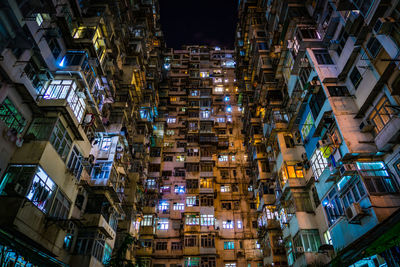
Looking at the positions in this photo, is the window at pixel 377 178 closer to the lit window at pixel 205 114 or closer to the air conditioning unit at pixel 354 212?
the air conditioning unit at pixel 354 212

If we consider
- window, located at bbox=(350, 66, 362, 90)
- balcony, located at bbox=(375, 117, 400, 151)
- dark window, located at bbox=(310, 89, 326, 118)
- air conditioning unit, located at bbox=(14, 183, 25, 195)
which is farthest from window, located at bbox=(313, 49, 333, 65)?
air conditioning unit, located at bbox=(14, 183, 25, 195)

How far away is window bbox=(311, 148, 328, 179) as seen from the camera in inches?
776

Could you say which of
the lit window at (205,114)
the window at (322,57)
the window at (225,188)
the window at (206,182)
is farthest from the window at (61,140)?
the lit window at (205,114)

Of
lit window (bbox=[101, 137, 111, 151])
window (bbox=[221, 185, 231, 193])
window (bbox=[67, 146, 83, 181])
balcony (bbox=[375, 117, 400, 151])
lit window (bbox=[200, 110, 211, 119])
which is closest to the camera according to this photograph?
balcony (bbox=[375, 117, 400, 151])

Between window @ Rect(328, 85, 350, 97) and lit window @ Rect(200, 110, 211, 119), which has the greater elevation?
lit window @ Rect(200, 110, 211, 119)

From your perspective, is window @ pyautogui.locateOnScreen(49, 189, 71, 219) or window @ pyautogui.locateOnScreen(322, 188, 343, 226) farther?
window @ pyautogui.locateOnScreen(322, 188, 343, 226)

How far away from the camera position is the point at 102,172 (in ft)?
76.6

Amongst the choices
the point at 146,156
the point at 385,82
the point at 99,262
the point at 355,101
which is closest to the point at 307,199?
the point at 355,101

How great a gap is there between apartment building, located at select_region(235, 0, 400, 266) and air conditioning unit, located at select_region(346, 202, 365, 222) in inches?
2.1

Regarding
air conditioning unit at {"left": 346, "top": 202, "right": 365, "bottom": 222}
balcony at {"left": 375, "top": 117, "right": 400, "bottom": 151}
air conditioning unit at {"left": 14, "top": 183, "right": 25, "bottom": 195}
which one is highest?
balcony at {"left": 375, "top": 117, "right": 400, "bottom": 151}

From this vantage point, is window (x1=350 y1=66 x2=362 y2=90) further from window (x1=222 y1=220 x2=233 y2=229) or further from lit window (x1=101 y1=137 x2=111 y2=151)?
window (x1=222 y1=220 x2=233 y2=229)

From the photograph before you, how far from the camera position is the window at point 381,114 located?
1475 centimetres

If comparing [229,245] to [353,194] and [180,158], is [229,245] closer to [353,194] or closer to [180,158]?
[180,158]

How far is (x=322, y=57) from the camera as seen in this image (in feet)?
70.6
